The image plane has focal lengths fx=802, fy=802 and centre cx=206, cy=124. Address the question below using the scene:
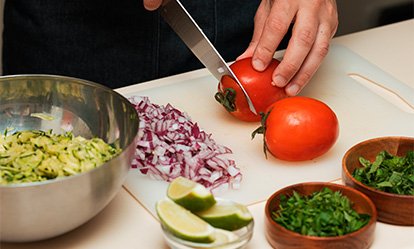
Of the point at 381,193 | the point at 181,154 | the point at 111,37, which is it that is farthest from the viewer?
the point at 111,37

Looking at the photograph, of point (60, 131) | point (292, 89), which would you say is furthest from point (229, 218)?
point (292, 89)

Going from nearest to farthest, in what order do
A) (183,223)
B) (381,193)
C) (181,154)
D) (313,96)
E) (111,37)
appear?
(183,223), (381,193), (181,154), (313,96), (111,37)

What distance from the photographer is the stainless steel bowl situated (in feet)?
3.55

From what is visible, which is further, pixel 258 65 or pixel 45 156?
pixel 258 65

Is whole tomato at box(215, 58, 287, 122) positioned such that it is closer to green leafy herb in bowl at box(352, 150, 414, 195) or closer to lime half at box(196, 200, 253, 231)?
green leafy herb in bowl at box(352, 150, 414, 195)

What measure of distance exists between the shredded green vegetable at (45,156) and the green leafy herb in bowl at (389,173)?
39cm

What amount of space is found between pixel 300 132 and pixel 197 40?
0.30 m

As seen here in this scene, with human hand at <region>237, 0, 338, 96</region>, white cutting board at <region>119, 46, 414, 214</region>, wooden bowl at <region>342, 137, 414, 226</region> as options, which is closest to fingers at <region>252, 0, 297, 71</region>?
human hand at <region>237, 0, 338, 96</region>

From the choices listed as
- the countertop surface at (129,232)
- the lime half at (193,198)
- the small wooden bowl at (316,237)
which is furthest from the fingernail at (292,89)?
the lime half at (193,198)

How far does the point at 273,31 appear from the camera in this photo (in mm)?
1573

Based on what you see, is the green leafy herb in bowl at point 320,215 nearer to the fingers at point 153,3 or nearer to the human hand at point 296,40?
the human hand at point 296,40

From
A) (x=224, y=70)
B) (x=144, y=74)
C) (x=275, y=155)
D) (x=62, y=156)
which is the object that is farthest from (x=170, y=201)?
(x=144, y=74)

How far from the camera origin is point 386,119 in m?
1.55

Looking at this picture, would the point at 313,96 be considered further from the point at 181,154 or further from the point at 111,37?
the point at 111,37
